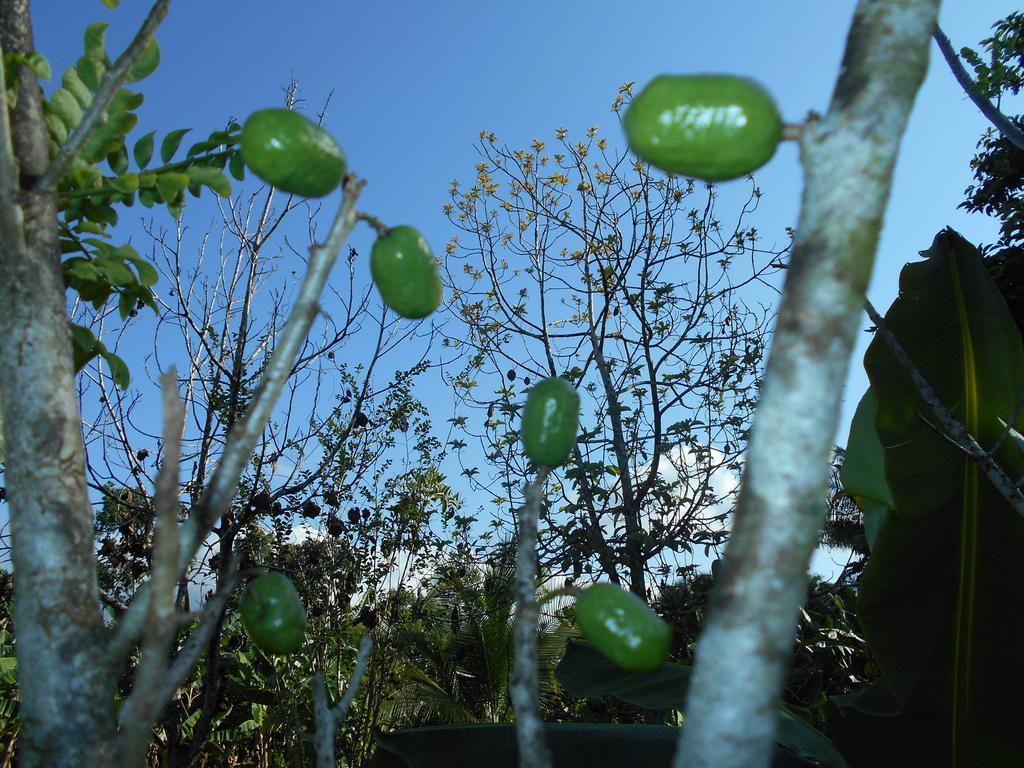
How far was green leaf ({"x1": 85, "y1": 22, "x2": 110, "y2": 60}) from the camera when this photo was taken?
1.71m

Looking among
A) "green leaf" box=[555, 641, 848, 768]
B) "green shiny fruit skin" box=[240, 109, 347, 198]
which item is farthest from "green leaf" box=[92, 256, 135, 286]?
"green leaf" box=[555, 641, 848, 768]

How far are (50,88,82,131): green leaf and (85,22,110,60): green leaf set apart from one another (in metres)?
0.14

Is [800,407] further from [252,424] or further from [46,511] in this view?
[46,511]

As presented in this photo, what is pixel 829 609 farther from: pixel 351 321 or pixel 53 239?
pixel 53 239

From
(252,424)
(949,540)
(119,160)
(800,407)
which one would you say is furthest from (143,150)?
(949,540)

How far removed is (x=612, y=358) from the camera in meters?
7.36

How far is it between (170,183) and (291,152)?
0.96m

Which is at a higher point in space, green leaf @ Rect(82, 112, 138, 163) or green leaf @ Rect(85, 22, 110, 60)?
green leaf @ Rect(85, 22, 110, 60)

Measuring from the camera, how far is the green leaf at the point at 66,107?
5.26 ft

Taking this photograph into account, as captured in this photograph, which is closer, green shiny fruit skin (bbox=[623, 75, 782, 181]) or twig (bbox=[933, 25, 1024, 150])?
green shiny fruit skin (bbox=[623, 75, 782, 181])

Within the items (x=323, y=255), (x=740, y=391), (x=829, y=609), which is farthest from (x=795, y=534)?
(x=829, y=609)

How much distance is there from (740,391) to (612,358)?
1.26 metres

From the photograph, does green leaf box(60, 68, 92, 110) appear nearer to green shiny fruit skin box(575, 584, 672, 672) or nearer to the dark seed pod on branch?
green shiny fruit skin box(575, 584, 672, 672)

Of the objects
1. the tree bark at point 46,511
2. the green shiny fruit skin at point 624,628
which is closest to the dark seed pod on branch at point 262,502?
the tree bark at point 46,511
